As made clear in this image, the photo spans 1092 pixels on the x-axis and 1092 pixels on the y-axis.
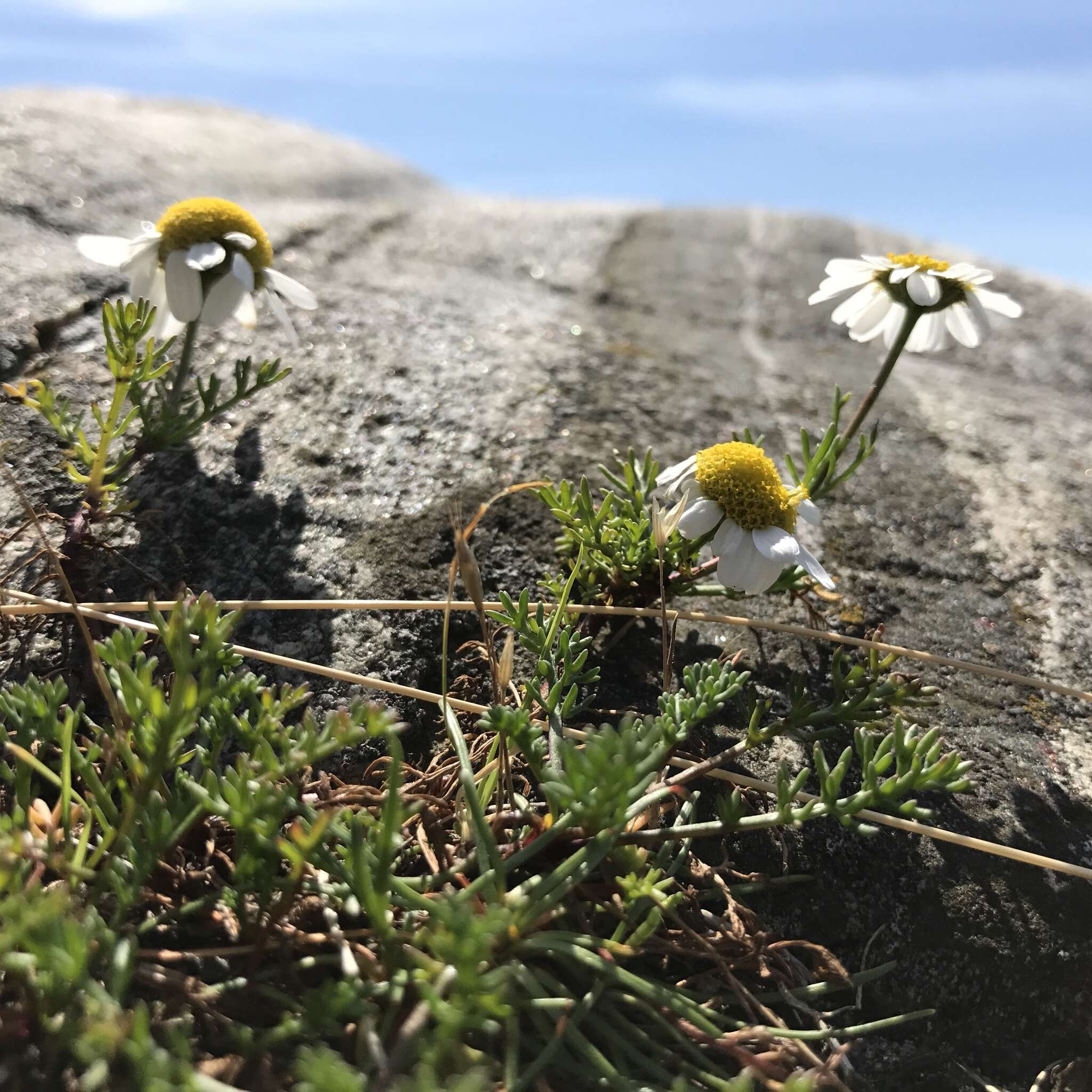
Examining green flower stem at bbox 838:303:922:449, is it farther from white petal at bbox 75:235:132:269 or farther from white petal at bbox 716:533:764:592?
white petal at bbox 75:235:132:269

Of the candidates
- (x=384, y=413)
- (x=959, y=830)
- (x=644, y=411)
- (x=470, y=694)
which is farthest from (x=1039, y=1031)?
(x=384, y=413)

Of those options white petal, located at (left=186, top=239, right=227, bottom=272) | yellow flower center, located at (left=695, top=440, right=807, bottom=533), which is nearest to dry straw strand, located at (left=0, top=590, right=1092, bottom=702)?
yellow flower center, located at (left=695, top=440, right=807, bottom=533)

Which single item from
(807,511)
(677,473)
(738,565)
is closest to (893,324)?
(807,511)

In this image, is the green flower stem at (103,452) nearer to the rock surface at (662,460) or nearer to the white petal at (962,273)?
the rock surface at (662,460)

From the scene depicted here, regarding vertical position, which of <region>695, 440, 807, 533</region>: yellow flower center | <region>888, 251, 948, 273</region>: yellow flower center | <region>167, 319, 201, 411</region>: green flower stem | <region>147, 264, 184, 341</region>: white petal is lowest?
<region>695, 440, 807, 533</region>: yellow flower center

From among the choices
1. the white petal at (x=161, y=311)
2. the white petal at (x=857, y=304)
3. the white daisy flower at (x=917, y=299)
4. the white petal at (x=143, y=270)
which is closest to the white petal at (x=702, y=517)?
the white daisy flower at (x=917, y=299)

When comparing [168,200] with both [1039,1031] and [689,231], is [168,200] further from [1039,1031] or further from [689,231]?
[1039,1031]

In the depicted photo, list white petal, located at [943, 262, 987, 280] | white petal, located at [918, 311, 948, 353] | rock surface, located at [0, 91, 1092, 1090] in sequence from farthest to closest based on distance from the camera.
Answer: white petal, located at [918, 311, 948, 353], white petal, located at [943, 262, 987, 280], rock surface, located at [0, 91, 1092, 1090]
